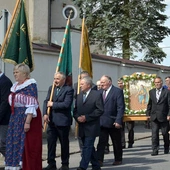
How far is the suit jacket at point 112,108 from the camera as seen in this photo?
10.5m

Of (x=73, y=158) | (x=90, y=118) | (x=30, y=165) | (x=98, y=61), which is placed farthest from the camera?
(x=98, y=61)

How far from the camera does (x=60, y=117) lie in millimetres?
9383

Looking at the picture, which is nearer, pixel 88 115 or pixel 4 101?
pixel 4 101

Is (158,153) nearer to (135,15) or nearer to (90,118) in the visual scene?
(90,118)

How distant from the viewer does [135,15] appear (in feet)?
113

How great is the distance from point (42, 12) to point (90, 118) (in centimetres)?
1665

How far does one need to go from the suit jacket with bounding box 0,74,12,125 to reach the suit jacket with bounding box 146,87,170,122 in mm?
4893

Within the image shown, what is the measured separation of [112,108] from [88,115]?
1454 mm

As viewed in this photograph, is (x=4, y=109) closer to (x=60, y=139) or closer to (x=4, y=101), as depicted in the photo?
(x=4, y=101)

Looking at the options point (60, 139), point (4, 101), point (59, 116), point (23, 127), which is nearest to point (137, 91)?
point (60, 139)

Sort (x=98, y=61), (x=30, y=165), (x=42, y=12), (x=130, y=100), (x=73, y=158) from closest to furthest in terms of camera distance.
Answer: (x=30, y=165), (x=73, y=158), (x=130, y=100), (x=98, y=61), (x=42, y=12)

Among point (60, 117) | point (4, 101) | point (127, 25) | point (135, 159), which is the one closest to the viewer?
point (4, 101)

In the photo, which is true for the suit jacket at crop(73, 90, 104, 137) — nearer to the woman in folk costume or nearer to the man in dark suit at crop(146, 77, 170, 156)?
the woman in folk costume

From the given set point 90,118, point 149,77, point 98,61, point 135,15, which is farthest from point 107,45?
point 90,118
